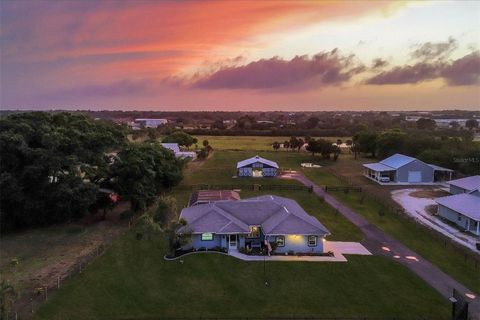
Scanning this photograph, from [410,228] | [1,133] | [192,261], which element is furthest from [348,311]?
[1,133]

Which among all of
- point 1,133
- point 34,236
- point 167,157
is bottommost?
point 34,236

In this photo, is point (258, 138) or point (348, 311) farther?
point (258, 138)

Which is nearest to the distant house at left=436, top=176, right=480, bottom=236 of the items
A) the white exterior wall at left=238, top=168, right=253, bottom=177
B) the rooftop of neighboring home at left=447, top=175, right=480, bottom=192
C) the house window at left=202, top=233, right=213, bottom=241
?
the rooftop of neighboring home at left=447, top=175, right=480, bottom=192

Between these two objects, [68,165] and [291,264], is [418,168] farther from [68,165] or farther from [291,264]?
[68,165]

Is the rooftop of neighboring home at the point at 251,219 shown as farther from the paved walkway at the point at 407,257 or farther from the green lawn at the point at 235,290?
the paved walkway at the point at 407,257

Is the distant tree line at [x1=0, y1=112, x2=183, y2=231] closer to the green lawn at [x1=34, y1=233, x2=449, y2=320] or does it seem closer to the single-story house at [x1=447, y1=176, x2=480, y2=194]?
the green lawn at [x1=34, y1=233, x2=449, y2=320]

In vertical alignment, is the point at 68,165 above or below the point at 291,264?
above

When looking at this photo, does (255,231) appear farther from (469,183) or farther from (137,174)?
(469,183)
